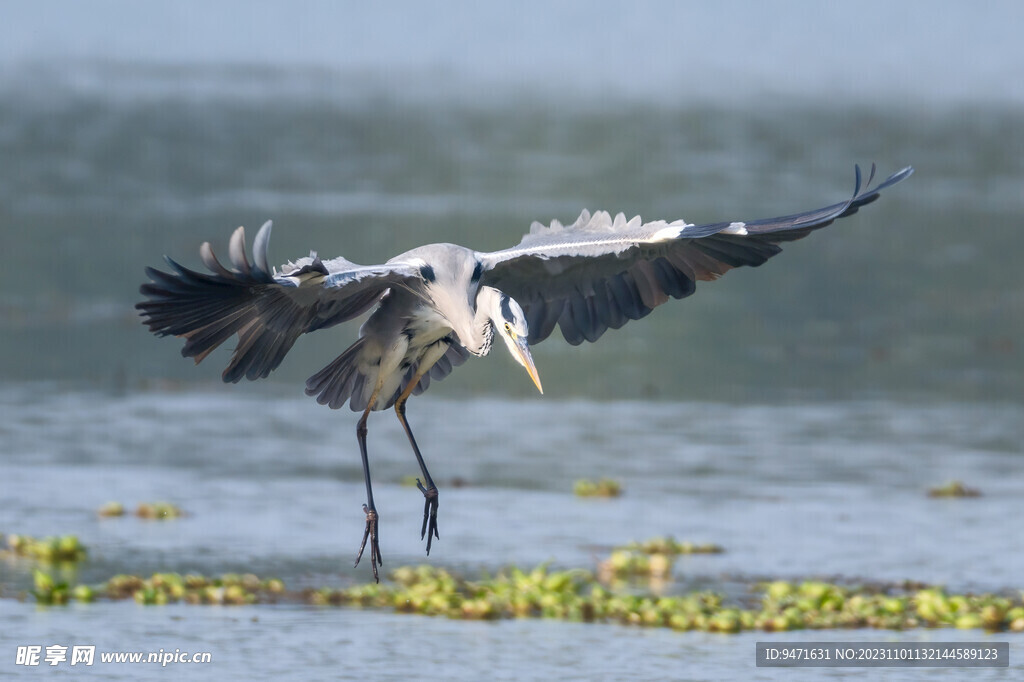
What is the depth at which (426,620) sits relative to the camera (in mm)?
11445

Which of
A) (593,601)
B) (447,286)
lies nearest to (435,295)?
(447,286)

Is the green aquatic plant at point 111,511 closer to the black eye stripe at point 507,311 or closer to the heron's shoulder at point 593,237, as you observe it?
the heron's shoulder at point 593,237

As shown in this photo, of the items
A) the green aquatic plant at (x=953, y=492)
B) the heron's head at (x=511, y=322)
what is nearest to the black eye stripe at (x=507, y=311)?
the heron's head at (x=511, y=322)

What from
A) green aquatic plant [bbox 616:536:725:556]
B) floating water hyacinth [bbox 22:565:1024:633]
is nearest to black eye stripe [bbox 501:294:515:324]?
floating water hyacinth [bbox 22:565:1024:633]

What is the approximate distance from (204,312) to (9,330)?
1631 centimetres

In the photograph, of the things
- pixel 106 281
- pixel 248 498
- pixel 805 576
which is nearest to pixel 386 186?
pixel 106 281

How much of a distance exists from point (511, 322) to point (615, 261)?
139cm

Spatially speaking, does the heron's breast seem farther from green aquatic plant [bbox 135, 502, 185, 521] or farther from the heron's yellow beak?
green aquatic plant [bbox 135, 502, 185, 521]

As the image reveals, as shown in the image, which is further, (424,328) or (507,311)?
(424,328)

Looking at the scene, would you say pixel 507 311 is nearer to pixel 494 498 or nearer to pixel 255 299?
pixel 255 299

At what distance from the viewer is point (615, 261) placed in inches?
391

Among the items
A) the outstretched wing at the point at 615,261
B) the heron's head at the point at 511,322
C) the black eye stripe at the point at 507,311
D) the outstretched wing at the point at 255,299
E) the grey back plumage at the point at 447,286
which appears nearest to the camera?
the outstretched wing at the point at 255,299

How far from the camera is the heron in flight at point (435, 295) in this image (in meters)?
8.52

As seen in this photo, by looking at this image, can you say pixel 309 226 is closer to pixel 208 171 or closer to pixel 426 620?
pixel 208 171
